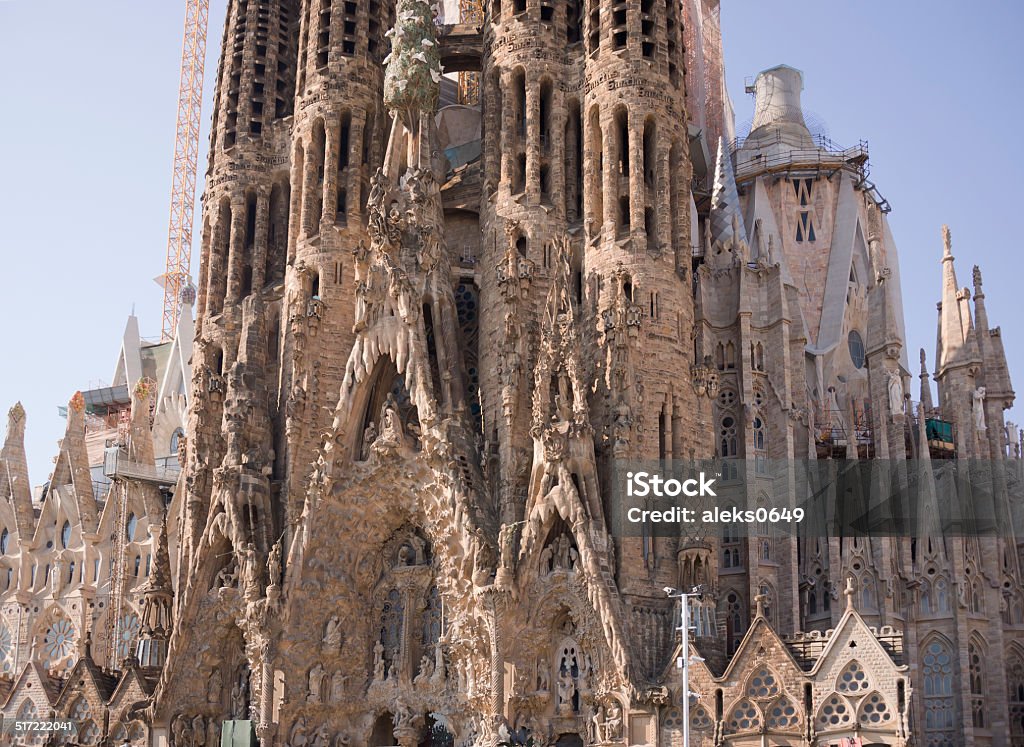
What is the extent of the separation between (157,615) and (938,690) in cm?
2304

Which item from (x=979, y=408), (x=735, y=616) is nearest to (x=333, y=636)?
(x=735, y=616)

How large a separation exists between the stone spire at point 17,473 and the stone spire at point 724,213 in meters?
29.8

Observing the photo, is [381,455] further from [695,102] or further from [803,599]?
[695,102]

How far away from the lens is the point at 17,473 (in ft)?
190

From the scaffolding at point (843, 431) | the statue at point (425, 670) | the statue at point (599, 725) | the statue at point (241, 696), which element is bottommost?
the statue at point (599, 725)

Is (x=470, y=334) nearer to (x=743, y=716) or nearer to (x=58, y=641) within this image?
(x=743, y=716)

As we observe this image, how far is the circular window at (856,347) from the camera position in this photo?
162 feet

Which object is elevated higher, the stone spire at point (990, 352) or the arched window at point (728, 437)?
the stone spire at point (990, 352)

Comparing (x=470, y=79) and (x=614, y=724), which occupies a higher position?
(x=470, y=79)

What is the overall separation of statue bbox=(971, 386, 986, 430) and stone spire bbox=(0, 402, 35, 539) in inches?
1424

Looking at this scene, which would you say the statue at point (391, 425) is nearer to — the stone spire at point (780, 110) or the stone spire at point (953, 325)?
the stone spire at point (953, 325)

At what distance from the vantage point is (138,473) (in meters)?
53.9

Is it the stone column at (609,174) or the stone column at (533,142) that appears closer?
the stone column at (609,174)

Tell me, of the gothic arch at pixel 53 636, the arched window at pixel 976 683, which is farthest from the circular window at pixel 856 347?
the gothic arch at pixel 53 636
